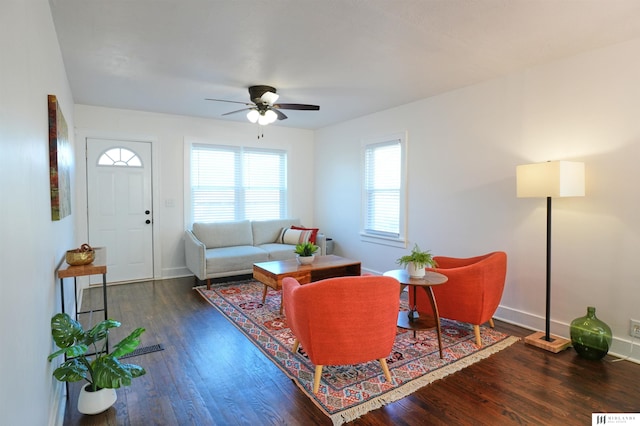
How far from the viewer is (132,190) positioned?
5250 millimetres

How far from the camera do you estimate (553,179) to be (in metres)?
2.91

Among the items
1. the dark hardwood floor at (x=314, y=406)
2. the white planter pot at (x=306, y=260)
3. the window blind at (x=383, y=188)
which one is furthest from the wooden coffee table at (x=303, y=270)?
the window blind at (x=383, y=188)

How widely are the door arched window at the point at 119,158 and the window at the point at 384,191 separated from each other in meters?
3.43

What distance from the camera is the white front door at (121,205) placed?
197 inches

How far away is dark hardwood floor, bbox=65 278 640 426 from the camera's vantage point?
7.02 ft

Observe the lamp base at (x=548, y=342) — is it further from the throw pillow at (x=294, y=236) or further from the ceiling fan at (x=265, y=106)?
the throw pillow at (x=294, y=236)

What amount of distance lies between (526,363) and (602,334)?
0.63m

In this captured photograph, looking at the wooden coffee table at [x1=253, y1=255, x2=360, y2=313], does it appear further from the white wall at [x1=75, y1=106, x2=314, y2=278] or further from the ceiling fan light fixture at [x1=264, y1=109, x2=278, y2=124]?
the white wall at [x1=75, y1=106, x2=314, y2=278]

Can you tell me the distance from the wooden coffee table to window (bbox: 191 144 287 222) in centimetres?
213

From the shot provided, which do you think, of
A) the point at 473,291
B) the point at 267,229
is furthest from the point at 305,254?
the point at 267,229

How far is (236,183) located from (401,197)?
282 centimetres

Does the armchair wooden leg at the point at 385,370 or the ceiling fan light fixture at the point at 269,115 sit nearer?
the armchair wooden leg at the point at 385,370

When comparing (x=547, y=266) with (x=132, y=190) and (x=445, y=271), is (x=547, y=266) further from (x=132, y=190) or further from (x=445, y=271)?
(x=132, y=190)

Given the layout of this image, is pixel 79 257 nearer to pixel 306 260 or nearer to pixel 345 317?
pixel 345 317
